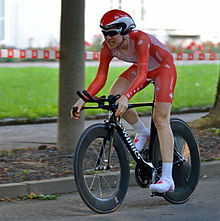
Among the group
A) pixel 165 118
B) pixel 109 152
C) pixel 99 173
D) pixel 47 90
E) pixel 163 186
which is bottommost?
pixel 47 90

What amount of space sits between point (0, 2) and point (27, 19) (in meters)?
1.37

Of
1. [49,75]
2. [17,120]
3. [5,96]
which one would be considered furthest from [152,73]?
[49,75]

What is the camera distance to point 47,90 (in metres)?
14.4

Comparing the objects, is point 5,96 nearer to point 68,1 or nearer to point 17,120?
point 17,120

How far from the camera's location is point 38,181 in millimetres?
5758

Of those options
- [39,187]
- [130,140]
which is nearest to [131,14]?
[39,187]

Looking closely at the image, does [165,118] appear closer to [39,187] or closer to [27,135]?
[39,187]

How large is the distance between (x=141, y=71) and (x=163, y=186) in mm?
1000

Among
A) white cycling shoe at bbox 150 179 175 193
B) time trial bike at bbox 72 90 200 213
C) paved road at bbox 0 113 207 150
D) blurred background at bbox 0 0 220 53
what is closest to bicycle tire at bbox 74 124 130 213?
time trial bike at bbox 72 90 200 213

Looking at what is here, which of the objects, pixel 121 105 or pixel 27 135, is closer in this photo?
pixel 121 105

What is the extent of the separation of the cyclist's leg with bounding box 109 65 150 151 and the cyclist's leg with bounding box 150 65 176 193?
0.22 meters

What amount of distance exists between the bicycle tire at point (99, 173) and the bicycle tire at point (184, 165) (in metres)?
0.61

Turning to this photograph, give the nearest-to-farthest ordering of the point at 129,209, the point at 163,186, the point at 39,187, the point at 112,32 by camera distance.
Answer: the point at 112,32
the point at 163,186
the point at 129,209
the point at 39,187

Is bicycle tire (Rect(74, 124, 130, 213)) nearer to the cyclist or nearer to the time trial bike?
the time trial bike
